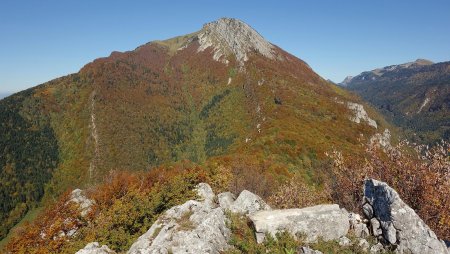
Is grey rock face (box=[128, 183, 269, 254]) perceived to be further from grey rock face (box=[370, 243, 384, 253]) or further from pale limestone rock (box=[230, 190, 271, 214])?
grey rock face (box=[370, 243, 384, 253])

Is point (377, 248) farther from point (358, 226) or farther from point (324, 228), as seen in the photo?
point (324, 228)

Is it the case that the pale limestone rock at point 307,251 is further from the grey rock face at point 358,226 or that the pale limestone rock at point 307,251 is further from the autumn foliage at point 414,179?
the autumn foliage at point 414,179

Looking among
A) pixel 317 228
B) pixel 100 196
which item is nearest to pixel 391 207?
pixel 317 228

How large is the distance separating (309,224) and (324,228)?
985 mm

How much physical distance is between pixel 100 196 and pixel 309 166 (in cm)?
6865

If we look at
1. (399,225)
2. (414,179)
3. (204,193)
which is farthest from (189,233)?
(204,193)

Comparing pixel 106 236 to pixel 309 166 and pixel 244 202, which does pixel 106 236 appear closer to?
pixel 244 202

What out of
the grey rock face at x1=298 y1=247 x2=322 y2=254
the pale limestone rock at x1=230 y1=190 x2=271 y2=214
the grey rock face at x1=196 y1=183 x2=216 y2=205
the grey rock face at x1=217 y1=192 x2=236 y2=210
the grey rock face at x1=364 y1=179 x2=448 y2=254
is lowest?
the grey rock face at x1=196 y1=183 x2=216 y2=205

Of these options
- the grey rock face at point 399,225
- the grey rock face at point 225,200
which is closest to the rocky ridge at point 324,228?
the grey rock face at point 399,225

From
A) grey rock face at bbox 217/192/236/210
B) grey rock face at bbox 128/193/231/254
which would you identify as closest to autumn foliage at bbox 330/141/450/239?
grey rock face at bbox 217/192/236/210

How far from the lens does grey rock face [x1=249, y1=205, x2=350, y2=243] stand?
2278 centimetres

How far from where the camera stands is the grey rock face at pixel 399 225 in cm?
2023

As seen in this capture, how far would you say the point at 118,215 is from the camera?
35000mm

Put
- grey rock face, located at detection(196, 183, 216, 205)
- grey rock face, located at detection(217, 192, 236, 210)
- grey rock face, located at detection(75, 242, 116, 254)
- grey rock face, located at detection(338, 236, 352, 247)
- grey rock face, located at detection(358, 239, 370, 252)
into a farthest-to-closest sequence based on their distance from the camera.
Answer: grey rock face, located at detection(196, 183, 216, 205)
grey rock face, located at detection(217, 192, 236, 210)
grey rock face, located at detection(75, 242, 116, 254)
grey rock face, located at detection(338, 236, 352, 247)
grey rock face, located at detection(358, 239, 370, 252)
